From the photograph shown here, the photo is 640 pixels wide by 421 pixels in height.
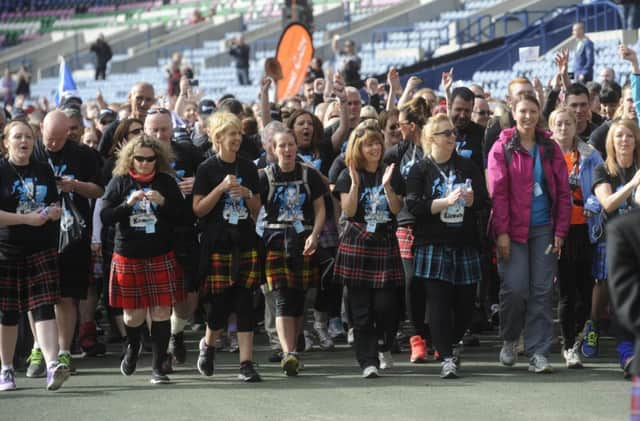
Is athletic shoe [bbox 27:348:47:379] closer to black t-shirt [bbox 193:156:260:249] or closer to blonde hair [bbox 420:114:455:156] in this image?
black t-shirt [bbox 193:156:260:249]

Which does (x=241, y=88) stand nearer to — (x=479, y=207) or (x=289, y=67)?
(x=289, y=67)

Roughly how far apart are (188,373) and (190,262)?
2.69ft

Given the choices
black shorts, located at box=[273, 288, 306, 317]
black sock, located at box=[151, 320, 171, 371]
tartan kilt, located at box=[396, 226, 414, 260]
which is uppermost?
tartan kilt, located at box=[396, 226, 414, 260]

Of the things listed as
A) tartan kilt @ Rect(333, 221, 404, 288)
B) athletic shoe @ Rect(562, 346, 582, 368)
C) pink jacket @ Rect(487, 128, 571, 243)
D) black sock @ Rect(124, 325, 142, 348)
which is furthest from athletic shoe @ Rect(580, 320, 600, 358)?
black sock @ Rect(124, 325, 142, 348)

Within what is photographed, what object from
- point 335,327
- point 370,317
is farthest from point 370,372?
point 335,327

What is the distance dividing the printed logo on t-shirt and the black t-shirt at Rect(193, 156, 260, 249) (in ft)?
1.01

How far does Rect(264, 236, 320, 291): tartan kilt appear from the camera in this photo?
9.15m

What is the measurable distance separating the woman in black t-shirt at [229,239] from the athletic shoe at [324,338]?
150cm

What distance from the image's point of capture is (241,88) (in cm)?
3091

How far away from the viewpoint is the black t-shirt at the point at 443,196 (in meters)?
8.86

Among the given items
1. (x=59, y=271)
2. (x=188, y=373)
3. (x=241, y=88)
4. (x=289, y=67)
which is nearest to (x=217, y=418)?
(x=188, y=373)

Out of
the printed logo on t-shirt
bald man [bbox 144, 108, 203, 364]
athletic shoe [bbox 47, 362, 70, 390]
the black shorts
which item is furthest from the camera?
bald man [bbox 144, 108, 203, 364]

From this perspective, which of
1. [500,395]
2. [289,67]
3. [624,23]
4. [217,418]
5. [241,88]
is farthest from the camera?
[241,88]

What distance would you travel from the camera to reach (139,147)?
8789 mm
